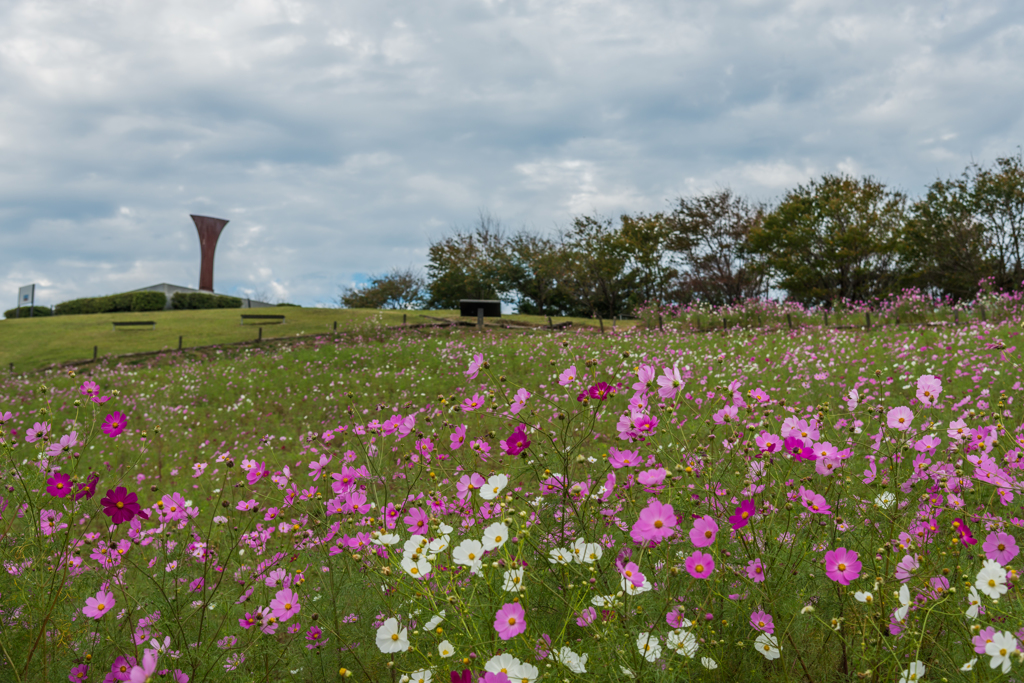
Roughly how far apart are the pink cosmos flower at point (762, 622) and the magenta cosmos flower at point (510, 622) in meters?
0.77

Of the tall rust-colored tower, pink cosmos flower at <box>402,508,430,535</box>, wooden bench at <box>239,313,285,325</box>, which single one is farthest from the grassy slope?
pink cosmos flower at <box>402,508,430,535</box>

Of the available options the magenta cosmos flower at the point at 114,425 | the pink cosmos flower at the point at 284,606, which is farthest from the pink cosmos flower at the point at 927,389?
the magenta cosmos flower at the point at 114,425

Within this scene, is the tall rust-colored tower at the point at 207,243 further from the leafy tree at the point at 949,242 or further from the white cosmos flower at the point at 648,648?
the white cosmos flower at the point at 648,648

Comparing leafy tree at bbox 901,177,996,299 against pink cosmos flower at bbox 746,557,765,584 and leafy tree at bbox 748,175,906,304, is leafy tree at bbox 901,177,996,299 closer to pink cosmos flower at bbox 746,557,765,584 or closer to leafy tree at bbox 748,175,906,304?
leafy tree at bbox 748,175,906,304

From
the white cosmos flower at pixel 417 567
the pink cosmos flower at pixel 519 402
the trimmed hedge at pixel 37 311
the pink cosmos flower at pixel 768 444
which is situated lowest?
the white cosmos flower at pixel 417 567

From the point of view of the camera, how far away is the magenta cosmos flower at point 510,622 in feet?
4.82

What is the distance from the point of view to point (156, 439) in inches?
358

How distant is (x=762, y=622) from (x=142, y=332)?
1012 inches

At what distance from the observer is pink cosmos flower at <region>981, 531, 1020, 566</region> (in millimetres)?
1673

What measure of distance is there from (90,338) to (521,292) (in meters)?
23.2

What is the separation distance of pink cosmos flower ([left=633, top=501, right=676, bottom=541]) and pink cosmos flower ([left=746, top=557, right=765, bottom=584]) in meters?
0.43

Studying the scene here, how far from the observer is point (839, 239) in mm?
26078

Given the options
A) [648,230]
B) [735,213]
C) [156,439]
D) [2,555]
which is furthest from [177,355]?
[735,213]

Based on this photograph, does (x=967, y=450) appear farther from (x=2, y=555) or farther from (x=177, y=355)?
(x=177, y=355)
